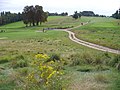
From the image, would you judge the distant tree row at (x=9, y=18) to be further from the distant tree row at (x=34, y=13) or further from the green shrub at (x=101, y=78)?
the green shrub at (x=101, y=78)

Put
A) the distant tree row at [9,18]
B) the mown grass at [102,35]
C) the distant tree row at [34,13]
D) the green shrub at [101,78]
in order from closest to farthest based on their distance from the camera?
the green shrub at [101,78], the mown grass at [102,35], the distant tree row at [34,13], the distant tree row at [9,18]

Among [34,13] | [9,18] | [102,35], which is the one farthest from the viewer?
[9,18]

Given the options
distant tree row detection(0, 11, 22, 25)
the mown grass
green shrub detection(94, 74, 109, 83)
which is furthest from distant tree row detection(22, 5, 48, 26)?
green shrub detection(94, 74, 109, 83)

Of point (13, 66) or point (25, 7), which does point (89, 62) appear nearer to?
point (13, 66)

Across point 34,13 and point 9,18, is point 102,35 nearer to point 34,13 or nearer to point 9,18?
point 34,13

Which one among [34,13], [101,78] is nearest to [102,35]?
[101,78]

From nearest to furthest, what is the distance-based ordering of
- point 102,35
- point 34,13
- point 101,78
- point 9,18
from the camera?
point 101,78 → point 102,35 → point 34,13 → point 9,18

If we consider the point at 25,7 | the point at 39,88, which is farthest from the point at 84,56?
the point at 25,7

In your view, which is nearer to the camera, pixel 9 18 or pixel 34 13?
pixel 34 13

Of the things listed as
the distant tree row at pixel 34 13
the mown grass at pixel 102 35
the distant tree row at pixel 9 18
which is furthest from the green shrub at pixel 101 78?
the distant tree row at pixel 9 18

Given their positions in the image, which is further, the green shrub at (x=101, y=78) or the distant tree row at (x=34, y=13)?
the distant tree row at (x=34, y=13)

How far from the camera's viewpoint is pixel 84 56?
1962 centimetres

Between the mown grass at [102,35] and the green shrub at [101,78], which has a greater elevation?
the green shrub at [101,78]

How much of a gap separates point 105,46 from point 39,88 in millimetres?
26850
